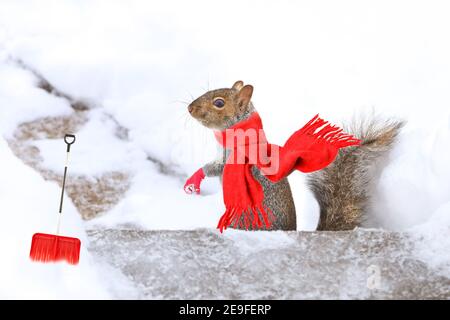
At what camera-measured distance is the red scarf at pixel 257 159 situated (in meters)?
0.82

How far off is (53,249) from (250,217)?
0.77 ft

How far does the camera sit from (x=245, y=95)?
0.83 metres

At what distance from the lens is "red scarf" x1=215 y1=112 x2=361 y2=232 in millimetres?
816

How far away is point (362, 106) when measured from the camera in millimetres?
1009

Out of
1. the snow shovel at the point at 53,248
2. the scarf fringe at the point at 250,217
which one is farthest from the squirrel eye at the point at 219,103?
the snow shovel at the point at 53,248

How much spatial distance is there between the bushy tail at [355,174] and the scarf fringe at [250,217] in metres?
0.10

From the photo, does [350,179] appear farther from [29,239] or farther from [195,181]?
[29,239]

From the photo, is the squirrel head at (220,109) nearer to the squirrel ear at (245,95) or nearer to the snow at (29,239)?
the squirrel ear at (245,95)

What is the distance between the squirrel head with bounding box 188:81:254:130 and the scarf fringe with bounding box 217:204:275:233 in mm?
99

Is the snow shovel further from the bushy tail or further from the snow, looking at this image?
the bushy tail

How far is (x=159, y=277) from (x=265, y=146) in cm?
20

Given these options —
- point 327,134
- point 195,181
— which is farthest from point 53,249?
point 327,134
